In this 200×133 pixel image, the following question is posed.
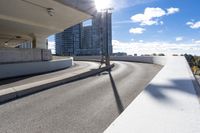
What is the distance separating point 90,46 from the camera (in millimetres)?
77875

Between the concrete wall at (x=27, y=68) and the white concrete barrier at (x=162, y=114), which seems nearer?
the white concrete barrier at (x=162, y=114)

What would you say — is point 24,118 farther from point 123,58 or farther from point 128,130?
point 123,58

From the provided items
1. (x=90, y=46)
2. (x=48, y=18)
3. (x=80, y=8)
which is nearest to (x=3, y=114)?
(x=80, y=8)

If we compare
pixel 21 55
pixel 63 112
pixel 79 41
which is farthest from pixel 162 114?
pixel 79 41

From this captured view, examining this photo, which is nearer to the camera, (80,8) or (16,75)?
(16,75)

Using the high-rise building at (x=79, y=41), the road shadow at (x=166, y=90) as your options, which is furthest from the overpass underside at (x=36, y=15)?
the high-rise building at (x=79, y=41)

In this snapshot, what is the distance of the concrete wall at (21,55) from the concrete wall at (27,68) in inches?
40.8

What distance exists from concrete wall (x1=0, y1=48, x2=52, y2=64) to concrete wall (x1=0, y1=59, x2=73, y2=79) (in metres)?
1.04

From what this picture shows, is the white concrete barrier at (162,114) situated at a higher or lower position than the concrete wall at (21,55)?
lower

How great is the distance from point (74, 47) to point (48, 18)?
5554 cm

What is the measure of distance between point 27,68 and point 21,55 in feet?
5.46

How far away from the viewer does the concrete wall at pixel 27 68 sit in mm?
16531

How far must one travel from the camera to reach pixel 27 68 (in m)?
18.8

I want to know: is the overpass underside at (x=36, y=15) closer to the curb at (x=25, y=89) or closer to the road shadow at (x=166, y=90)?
the curb at (x=25, y=89)
